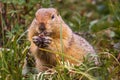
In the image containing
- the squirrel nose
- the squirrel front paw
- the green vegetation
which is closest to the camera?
the green vegetation

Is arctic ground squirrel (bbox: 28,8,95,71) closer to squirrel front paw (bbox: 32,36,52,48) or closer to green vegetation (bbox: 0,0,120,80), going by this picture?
squirrel front paw (bbox: 32,36,52,48)

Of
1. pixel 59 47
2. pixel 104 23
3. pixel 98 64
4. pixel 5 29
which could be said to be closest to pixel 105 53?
pixel 98 64

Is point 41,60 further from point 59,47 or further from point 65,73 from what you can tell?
point 65,73

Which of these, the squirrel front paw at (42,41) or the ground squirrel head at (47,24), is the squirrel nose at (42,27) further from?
the squirrel front paw at (42,41)

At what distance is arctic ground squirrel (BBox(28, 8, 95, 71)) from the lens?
502 centimetres

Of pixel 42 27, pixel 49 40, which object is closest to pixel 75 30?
pixel 49 40

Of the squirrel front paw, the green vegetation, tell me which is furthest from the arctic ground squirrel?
the green vegetation

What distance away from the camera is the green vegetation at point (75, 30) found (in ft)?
→ 15.1

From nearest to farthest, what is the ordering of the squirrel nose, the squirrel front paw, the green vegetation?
the green vegetation < the squirrel nose < the squirrel front paw

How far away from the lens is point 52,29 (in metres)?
5.14

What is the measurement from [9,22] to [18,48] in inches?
54.2

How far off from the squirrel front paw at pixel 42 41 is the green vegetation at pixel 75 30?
0.33 feet

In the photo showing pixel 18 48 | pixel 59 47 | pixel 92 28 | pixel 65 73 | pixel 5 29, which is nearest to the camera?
pixel 65 73

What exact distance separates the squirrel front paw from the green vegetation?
0.33 feet
